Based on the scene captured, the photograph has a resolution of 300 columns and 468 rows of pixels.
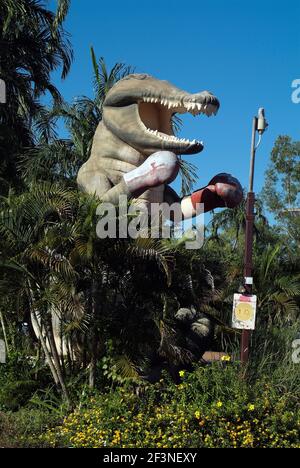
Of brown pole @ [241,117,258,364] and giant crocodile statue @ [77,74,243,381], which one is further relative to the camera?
giant crocodile statue @ [77,74,243,381]

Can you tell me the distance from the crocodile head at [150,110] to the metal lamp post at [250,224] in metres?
0.89

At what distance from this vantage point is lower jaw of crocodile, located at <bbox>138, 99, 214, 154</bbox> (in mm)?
8258

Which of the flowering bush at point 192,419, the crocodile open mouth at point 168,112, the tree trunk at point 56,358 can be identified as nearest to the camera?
the flowering bush at point 192,419

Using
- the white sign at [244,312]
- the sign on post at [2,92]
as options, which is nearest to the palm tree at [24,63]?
the sign on post at [2,92]

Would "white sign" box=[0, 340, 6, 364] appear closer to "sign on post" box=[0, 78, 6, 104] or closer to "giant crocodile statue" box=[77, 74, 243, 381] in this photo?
"giant crocodile statue" box=[77, 74, 243, 381]

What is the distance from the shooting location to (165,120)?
898cm

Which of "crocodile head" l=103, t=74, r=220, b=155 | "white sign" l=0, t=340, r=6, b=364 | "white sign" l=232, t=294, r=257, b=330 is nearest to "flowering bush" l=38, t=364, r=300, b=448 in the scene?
"white sign" l=232, t=294, r=257, b=330

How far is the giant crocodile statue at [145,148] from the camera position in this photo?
8.12 metres

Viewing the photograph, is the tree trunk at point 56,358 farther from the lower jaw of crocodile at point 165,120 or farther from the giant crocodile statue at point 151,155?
the lower jaw of crocodile at point 165,120

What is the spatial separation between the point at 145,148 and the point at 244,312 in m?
2.49

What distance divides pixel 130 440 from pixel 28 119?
10.3 metres

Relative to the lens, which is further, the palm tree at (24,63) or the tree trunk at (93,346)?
the palm tree at (24,63)

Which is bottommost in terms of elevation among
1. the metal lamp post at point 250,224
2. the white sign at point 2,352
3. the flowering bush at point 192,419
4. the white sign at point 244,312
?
the flowering bush at point 192,419
